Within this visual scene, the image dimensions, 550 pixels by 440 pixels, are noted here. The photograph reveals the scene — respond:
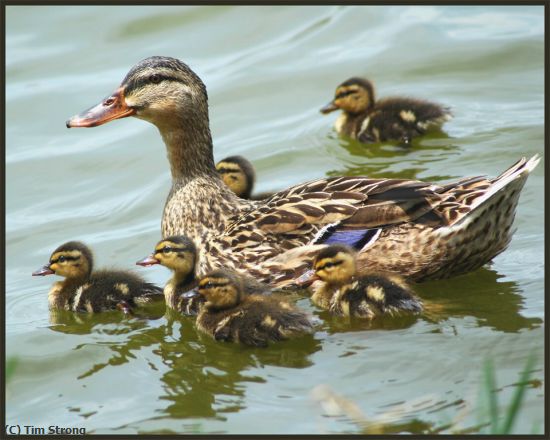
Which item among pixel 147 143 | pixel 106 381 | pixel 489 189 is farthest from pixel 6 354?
pixel 147 143

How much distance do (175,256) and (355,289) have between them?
1.07 metres

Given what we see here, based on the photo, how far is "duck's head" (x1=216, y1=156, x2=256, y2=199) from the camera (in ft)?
24.6

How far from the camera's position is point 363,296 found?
5.64 m

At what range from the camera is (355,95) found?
345 inches

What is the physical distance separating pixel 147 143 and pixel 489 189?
4069mm

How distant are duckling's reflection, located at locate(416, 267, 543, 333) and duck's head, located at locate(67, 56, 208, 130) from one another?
1.81 meters

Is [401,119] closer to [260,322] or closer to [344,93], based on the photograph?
[344,93]

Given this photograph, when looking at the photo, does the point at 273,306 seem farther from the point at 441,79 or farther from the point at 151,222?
the point at 441,79

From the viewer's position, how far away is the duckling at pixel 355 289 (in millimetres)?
5574

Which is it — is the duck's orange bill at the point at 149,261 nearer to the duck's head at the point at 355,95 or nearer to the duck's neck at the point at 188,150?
the duck's neck at the point at 188,150

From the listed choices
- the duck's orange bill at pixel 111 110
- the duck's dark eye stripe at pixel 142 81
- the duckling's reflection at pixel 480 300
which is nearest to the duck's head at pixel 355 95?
the duck's dark eye stripe at pixel 142 81

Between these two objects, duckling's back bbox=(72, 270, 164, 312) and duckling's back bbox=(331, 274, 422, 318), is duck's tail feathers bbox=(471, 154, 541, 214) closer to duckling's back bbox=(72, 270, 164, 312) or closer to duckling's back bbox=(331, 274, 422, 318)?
duckling's back bbox=(331, 274, 422, 318)

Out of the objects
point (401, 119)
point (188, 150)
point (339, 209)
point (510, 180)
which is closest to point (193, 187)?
point (188, 150)

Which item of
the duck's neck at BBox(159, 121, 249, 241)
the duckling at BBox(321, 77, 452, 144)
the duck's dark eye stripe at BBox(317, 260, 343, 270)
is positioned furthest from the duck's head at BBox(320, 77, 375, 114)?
the duck's dark eye stripe at BBox(317, 260, 343, 270)
